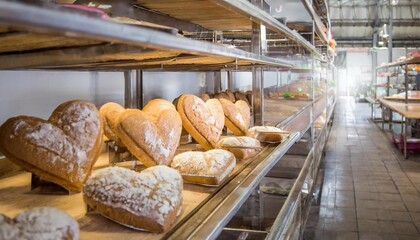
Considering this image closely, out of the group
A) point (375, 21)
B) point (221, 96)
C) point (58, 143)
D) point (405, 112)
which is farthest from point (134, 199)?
point (375, 21)

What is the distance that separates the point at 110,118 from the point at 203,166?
1.06 feet

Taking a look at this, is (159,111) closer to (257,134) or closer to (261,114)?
(257,134)

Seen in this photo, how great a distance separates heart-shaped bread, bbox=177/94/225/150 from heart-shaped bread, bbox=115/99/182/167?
0.23 m

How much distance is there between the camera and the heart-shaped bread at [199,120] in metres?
1.45

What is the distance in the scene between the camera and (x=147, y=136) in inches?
44.2

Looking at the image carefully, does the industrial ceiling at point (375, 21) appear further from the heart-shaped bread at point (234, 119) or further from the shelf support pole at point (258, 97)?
the heart-shaped bread at point (234, 119)

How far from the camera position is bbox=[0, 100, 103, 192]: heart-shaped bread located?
85 cm

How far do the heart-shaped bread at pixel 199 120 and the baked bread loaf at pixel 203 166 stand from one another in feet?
0.80

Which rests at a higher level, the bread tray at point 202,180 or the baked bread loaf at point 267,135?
the baked bread loaf at point 267,135

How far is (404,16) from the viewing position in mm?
15641

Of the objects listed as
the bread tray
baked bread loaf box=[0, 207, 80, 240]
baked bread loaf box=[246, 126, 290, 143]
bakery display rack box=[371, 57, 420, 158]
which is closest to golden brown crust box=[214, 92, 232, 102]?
baked bread loaf box=[246, 126, 290, 143]

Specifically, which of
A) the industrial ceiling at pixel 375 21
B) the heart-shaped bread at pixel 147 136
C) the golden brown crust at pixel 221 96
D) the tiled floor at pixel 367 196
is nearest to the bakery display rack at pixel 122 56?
the heart-shaped bread at pixel 147 136

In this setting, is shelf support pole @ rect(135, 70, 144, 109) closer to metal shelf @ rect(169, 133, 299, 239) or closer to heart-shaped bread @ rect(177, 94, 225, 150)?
heart-shaped bread @ rect(177, 94, 225, 150)

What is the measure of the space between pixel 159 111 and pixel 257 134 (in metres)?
0.64
